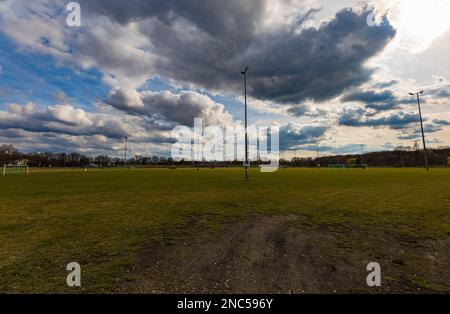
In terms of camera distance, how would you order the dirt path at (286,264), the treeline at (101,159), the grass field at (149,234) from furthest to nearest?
1. the treeline at (101,159)
2. the grass field at (149,234)
3. the dirt path at (286,264)

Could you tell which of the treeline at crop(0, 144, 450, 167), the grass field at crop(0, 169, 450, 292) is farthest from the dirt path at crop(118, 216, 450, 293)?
the treeline at crop(0, 144, 450, 167)

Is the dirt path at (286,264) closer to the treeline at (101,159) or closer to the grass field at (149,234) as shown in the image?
the grass field at (149,234)

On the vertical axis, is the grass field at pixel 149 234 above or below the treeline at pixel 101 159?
below

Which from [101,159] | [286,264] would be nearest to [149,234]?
[286,264]

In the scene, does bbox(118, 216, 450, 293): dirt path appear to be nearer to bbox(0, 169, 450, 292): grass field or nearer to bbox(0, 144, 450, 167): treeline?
bbox(0, 169, 450, 292): grass field

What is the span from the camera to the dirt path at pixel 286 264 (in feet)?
14.3

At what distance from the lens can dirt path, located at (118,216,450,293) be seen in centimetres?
435

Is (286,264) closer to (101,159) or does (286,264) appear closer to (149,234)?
(149,234)

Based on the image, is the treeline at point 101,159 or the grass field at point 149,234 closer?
the grass field at point 149,234

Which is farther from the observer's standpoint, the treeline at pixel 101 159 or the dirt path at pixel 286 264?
the treeline at pixel 101 159

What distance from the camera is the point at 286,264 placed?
5320mm

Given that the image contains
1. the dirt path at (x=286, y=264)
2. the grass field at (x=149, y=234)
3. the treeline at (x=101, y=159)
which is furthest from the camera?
the treeline at (x=101, y=159)

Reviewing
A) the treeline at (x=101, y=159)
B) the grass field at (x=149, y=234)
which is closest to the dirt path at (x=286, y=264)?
the grass field at (x=149, y=234)
